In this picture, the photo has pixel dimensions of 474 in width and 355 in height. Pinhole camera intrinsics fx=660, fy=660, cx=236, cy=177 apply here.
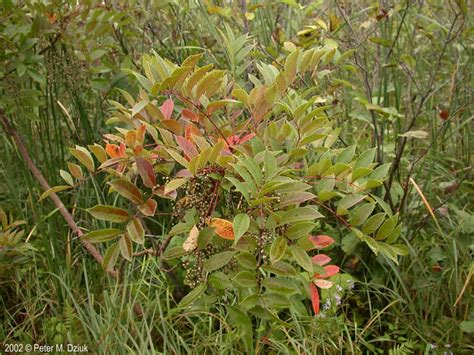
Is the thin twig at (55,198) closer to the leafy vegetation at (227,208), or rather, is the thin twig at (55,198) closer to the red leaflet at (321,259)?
the leafy vegetation at (227,208)

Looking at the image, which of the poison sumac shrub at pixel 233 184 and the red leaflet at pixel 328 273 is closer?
the poison sumac shrub at pixel 233 184

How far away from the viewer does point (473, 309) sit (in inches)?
88.4

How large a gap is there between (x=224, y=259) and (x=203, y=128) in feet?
1.26

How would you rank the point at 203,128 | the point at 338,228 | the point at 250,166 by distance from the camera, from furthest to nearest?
the point at 338,228 < the point at 203,128 < the point at 250,166

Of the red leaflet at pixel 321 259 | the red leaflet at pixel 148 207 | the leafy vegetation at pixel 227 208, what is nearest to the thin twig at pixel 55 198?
the leafy vegetation at pixel 227 208

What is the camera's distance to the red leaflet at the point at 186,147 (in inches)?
60.4

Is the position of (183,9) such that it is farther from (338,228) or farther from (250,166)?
(250,166)

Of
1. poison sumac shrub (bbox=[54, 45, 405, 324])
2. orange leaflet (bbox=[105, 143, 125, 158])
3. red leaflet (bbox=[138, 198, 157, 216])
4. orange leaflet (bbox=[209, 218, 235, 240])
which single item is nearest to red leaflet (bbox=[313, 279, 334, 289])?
poison sumac shrub (bbox=[54, 45, 405, 324])

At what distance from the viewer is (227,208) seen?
1.91 metres

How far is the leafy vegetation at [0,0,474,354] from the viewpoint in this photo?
1.59 meters

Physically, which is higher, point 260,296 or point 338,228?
point 260,296

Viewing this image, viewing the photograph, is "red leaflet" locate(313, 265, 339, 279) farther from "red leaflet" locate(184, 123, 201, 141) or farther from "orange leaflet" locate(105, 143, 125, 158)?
"orange leaflet" locate(105, 143, 125, 158)

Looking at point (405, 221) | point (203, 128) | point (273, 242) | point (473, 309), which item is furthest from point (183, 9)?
point (473, 309)

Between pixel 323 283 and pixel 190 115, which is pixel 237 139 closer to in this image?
pixel 190 115
